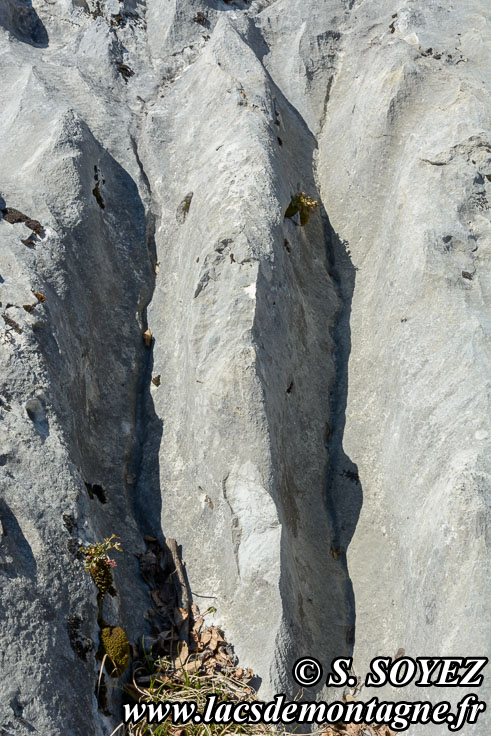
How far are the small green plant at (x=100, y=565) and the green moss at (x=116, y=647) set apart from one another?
18.7 inches

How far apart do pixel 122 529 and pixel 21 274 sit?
4.50 m

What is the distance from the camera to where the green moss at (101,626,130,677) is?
9703 millimetres

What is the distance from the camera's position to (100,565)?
10008mm

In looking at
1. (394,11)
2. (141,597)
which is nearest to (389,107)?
(394,11)

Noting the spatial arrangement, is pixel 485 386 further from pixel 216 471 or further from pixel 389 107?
pixel 389 107

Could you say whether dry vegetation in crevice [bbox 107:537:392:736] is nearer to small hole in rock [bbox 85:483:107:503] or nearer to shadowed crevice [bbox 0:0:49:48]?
small hole in rock [bbox 85:483:107:503]

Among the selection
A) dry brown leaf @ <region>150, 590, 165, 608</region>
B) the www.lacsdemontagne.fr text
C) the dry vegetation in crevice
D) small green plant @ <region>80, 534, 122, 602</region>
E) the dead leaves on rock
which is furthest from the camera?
the dead leaves on rock

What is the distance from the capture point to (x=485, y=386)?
35.8ft

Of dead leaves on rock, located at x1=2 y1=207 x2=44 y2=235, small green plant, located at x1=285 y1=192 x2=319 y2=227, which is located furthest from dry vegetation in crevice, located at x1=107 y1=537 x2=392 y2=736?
small green plant, located at x1=285 y1=192 x2=319 y2=227

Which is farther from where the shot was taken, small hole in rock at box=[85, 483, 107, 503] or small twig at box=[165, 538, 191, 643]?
small hole in rock at box=[85, 483, 107, 503]

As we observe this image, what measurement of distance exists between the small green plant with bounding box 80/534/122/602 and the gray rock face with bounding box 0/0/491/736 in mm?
174

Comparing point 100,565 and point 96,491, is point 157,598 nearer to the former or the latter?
point 100,565

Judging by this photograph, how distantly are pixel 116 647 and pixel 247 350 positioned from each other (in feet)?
15.9

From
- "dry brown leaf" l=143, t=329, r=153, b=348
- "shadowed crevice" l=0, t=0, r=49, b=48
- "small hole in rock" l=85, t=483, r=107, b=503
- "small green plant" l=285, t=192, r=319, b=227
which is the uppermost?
"shadowed crevice" l=0, t=0, r=49, b=48
